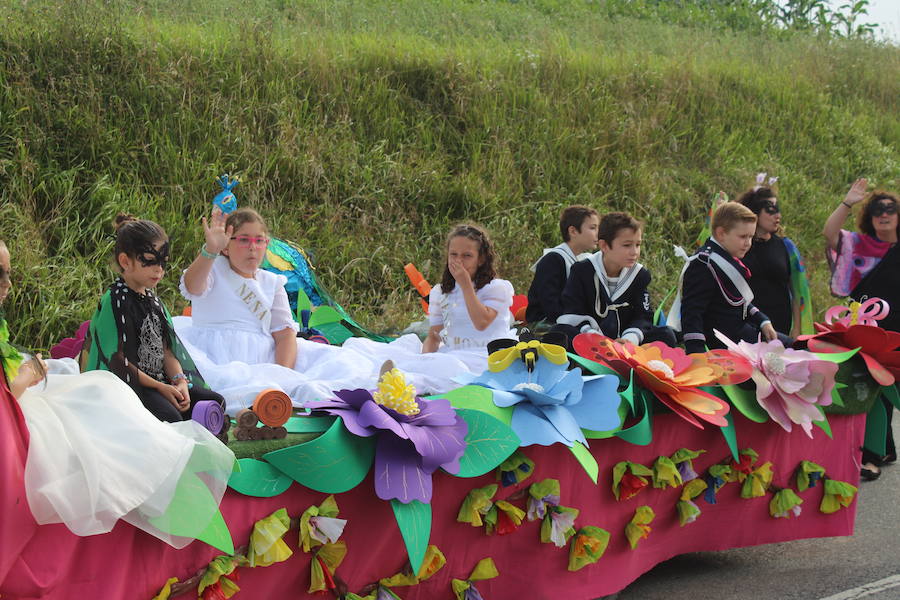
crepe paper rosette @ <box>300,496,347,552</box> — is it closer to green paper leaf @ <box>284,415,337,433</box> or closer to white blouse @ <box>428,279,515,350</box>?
green paper leaf @ <box>284,415,337,433</box>

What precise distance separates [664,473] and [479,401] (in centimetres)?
84

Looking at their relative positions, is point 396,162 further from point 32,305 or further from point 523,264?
point 32,305

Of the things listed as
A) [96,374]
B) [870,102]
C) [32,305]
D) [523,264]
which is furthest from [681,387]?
[870,102]

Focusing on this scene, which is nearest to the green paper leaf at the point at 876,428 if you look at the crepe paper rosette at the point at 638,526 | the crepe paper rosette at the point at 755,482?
the crepe paper rosette at the point at 755,482

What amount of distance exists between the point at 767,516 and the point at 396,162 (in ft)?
16.6

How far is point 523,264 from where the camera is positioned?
7.93 m

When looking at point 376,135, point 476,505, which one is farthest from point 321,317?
point 376,135

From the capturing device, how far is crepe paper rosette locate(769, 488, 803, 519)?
12.1 feet

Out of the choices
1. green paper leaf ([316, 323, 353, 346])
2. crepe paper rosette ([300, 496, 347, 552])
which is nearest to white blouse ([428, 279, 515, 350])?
green paper leaf ([316, 323, 353, 346])

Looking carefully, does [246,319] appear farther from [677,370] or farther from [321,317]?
[677,370]

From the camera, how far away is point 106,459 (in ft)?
6.61

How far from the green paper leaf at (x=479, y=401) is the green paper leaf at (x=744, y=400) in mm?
930

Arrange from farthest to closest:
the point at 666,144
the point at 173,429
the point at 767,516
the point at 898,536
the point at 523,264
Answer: the point at 666,144 → the point at 523,264 → the point at 898,536 → the point at 767,516 → the point at 173,429

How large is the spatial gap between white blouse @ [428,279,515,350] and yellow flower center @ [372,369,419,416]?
5.15ft
